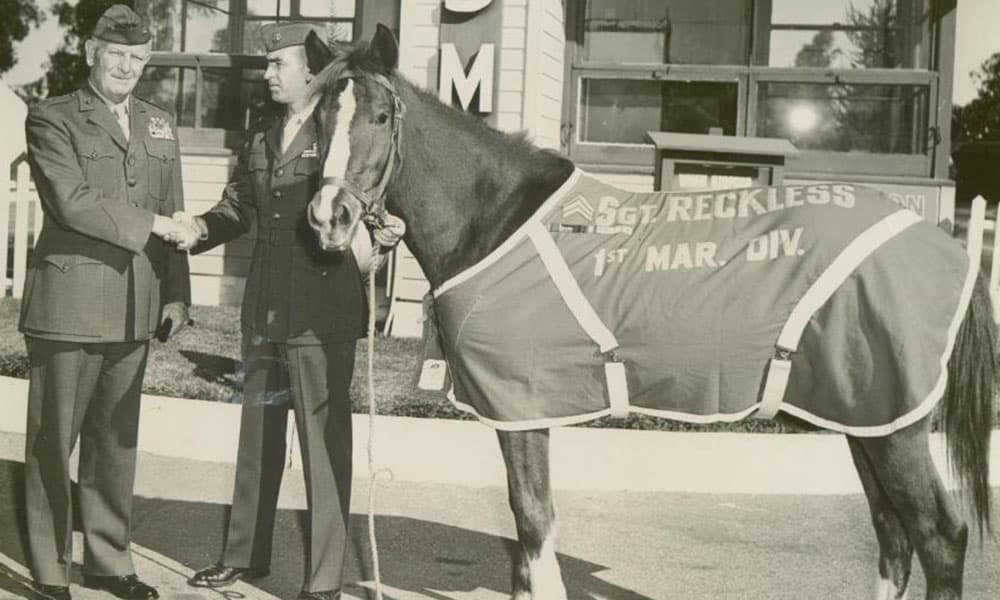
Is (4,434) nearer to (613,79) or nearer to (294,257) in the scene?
(294,257)

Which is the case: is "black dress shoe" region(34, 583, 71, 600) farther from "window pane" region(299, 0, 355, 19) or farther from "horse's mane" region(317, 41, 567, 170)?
"window pane" region(299, 0, 355, 19)

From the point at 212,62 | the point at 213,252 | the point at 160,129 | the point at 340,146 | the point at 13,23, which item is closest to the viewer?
the point at 340,146

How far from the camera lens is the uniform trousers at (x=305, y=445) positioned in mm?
4176

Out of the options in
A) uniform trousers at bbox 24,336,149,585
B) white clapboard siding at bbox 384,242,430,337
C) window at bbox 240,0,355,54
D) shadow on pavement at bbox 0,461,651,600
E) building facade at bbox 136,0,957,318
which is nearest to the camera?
uniform trousers at bbox 24,336,149,585

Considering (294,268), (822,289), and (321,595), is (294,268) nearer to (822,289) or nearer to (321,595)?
(321,595)

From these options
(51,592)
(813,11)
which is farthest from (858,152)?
(51,592)

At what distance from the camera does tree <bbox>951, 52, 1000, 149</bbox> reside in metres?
25.6

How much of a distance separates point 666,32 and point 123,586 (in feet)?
27.1

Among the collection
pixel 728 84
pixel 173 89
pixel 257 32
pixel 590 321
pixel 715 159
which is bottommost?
pixel 590 321

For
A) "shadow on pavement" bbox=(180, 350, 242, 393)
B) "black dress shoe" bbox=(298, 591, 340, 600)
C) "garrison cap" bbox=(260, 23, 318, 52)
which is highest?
"garrison cap" bbox=(260, 23, 318, 52)

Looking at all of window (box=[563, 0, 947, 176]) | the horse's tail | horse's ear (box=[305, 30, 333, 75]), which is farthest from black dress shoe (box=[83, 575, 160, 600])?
window (box=[563, 0, 947, 176])

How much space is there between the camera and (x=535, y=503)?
147 inches

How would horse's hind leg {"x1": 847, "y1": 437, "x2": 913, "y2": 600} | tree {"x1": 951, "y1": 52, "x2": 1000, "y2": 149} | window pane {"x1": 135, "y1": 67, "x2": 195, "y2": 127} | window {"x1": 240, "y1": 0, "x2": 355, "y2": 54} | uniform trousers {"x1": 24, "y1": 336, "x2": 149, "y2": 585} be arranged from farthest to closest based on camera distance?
tree {"x1": 951, "y1": 52, "x2": 1000, "y2": 149} < window {"x1": 240, "y1": 0, "x2": 355, "y2": 54} < window pane {"x1": 135, "y1": 67, "x2": 195, "y2": 127} < uniform trousers {"x1": 24, "y1": 336, "x2": 149, "y2": 585} < horse's hind leg {"x1": 847, "y1": 437, "x2": 913, "y2": 600}

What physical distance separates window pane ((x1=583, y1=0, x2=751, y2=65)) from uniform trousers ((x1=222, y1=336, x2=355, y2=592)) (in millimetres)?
7193
